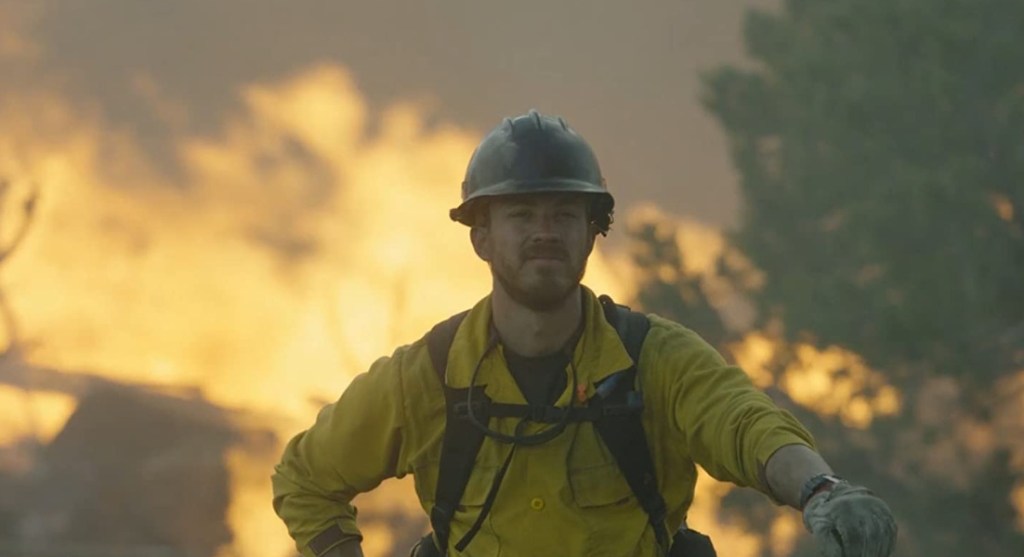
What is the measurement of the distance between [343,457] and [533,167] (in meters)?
1.03

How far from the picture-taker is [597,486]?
5.77m

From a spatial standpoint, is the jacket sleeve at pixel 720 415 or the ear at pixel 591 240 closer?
the jacket sleeve at pixel 720 415

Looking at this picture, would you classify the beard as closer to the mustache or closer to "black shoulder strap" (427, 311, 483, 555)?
the mustache

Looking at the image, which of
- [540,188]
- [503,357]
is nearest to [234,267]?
[503,357]

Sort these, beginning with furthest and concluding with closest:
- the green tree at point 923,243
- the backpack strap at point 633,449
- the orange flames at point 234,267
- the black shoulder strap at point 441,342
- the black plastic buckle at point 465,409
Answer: the orange flames at point 234,267 < the green tree at point 923,243 < the black shoulder strap at point 441,342 < the black plastic buckle at point 465,409 < the backpack strap at point 633,449

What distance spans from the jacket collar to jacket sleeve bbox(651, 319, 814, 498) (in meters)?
0.15

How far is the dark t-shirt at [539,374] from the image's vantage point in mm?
5883

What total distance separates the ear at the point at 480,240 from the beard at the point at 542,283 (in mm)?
96

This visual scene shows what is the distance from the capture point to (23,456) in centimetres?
4906

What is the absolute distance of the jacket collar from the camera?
230 inches

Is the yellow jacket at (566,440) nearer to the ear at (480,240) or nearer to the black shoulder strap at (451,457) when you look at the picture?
the black shoulder strap at (451,457)

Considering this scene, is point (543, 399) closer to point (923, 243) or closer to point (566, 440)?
point (566, 440)

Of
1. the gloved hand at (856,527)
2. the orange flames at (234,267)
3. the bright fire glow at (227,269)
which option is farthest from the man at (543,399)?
the bright fire glow at (227,269)

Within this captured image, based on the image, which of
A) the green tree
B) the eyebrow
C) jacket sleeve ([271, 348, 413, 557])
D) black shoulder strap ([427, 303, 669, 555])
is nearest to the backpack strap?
black shoulder strap ([427, 303, 669, 555])
